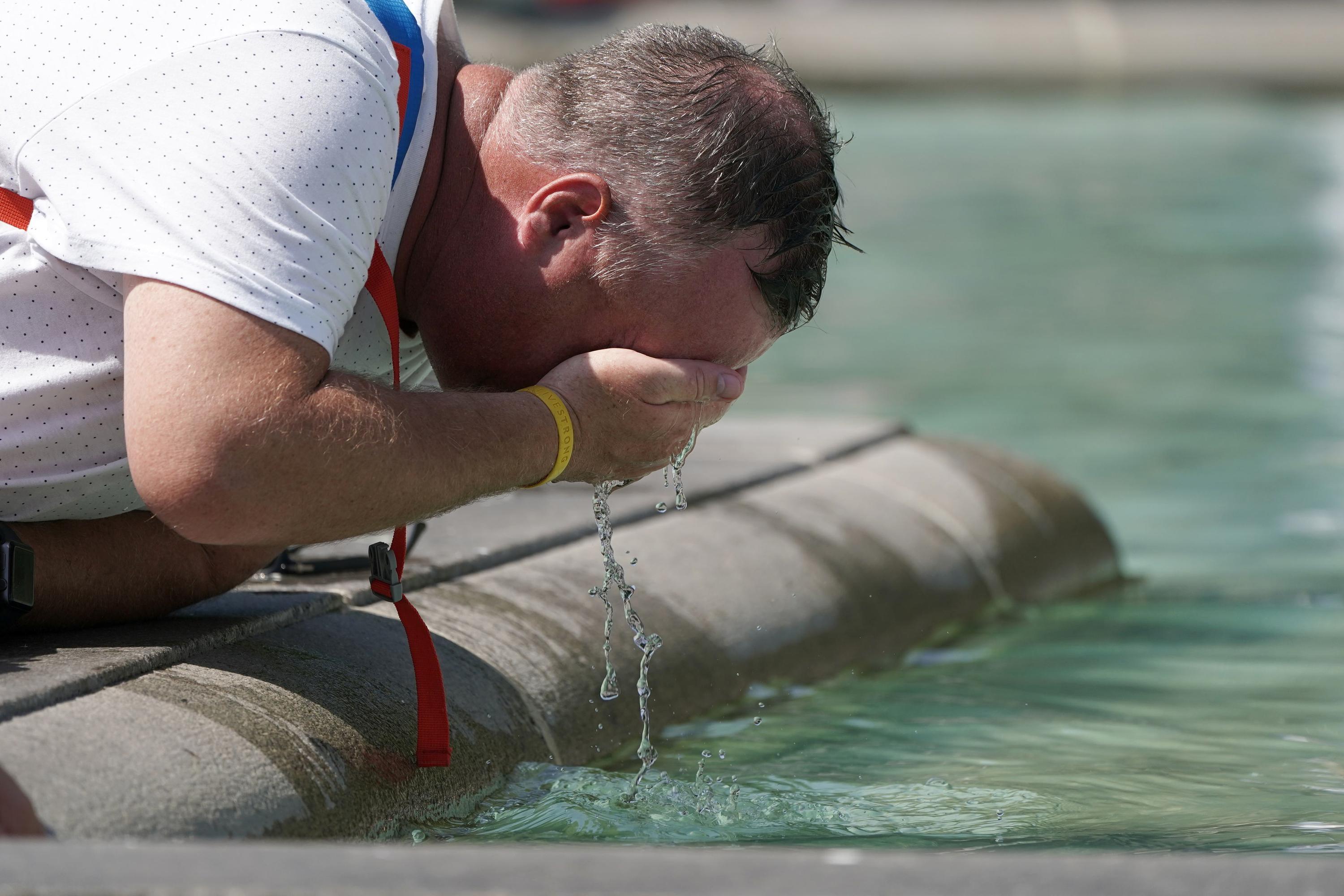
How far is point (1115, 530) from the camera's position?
6.31 meters

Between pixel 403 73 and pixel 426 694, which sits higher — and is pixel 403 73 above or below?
above

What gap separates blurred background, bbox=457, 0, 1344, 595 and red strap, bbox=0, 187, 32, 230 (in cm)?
99

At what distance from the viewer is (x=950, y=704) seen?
3.77 metres

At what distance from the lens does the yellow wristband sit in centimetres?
259

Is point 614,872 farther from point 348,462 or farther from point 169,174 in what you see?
point 169,174

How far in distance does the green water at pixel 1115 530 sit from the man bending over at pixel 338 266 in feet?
2.20

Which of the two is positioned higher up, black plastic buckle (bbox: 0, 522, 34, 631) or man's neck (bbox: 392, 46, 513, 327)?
man's neck (bbox: 392, 46, 513, 327)

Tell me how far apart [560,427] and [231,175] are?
0.60 meters

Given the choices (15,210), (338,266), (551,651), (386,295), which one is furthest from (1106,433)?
(15,210)

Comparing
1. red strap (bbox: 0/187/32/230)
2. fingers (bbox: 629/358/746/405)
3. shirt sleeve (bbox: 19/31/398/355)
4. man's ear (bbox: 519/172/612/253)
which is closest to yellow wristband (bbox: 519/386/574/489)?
fingers (bbox: 629/358/746/405)

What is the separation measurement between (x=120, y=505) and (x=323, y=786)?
583mm

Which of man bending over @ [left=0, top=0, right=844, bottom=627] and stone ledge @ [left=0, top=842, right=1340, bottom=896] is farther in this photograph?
man bending over @ [left=0, top=0, right=844, bottom=627]

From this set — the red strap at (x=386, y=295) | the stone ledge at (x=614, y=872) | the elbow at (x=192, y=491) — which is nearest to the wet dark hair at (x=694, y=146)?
the red strap at (x=386, y=295)

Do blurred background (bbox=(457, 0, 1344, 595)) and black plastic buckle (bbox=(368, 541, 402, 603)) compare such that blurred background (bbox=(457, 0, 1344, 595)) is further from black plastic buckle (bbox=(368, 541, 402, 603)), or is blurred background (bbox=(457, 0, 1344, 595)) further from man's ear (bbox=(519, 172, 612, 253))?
black plastic buckle (bbox=(368, 541, 402, 603))
